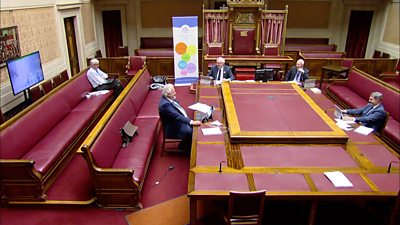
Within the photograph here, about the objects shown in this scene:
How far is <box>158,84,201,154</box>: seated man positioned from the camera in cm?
481

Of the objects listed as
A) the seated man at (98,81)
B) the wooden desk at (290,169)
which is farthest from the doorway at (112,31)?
the wooden desk at (290,169)

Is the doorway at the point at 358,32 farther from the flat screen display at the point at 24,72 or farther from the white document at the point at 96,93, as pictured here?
the flat screen display at the point at 24,72

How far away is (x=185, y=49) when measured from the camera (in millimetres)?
8461

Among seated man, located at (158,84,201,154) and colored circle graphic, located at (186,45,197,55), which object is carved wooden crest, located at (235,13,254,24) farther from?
seated man, located at (158,84,201,154)

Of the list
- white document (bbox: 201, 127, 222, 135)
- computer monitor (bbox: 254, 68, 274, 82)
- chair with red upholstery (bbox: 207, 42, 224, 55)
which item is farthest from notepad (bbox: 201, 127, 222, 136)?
chair with red upholstery (bbox: 207, 42, 224, 55)

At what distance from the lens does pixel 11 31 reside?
20.4 ft

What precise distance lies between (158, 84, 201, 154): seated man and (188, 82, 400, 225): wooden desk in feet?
1.85

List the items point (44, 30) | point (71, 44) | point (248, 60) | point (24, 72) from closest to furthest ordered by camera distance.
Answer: point (24, 72), point (44, 30), point (248, 60), point (71, 44)

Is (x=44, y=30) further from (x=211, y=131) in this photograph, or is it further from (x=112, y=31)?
(x=211, y=131)

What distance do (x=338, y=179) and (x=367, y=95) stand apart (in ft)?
13.3

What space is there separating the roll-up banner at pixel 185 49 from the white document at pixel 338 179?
568 centimetres

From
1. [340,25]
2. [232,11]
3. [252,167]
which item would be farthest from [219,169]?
[340,25]

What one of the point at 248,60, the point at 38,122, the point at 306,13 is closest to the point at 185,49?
the point at 248,60

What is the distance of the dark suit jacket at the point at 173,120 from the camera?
4812 mm
